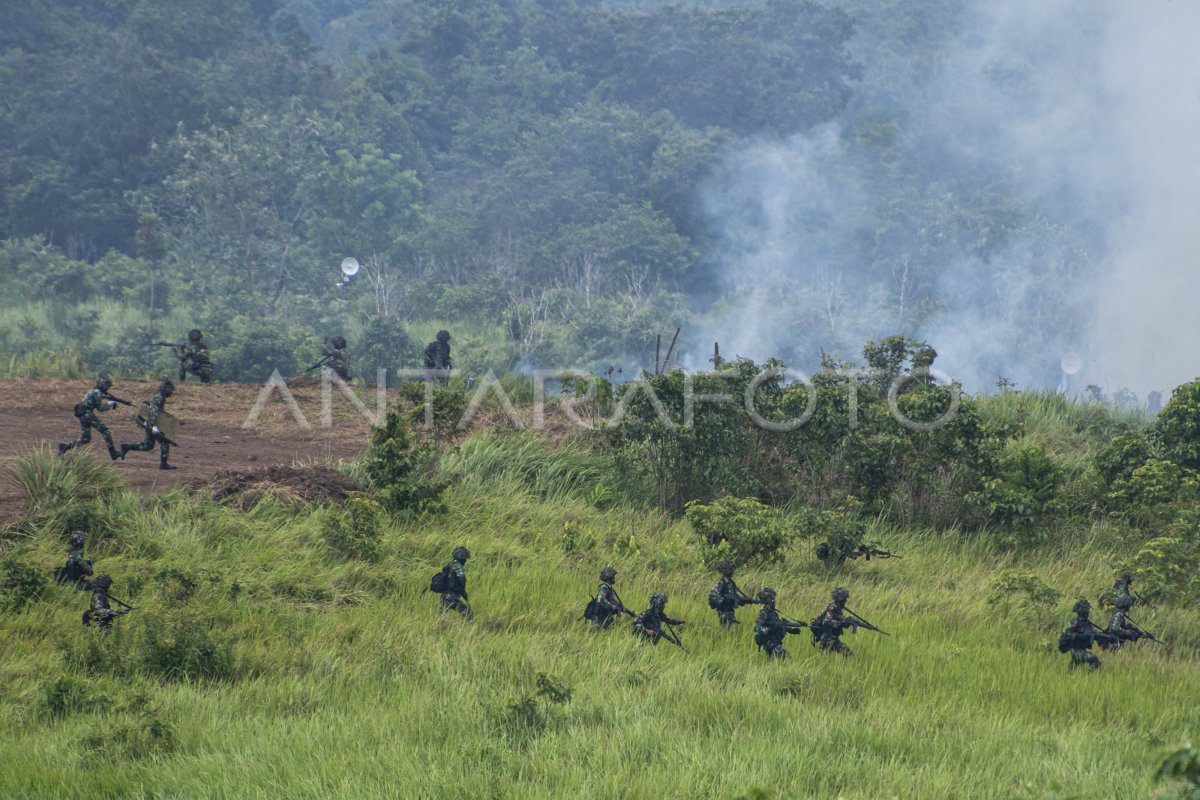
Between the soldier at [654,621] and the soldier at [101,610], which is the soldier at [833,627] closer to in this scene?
the soldier at [654,621]

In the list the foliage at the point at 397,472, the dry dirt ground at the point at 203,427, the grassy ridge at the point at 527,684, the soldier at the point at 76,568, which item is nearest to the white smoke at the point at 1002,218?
the dry dirt ground at the point at 203,427

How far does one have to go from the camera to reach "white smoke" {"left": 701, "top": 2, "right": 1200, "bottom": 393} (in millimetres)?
41531

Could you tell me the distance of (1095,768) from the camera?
28.8 ft

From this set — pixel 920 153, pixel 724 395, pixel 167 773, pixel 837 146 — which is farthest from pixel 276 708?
pixel 920 153

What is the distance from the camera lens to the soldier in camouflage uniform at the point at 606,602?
11508mm

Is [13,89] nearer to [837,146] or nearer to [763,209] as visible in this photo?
[763,209]

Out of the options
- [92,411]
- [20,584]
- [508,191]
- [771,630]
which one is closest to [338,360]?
[92,411]

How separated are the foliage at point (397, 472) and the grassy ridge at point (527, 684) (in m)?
0.31

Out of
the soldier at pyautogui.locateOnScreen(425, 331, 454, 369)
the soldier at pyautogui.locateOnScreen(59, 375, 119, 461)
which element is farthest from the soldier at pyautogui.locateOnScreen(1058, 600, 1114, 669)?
the soldier at pyautogui.locateOnScreen(425, 331, 454, 369)

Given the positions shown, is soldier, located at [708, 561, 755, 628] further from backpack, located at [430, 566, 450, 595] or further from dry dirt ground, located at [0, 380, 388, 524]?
dry dirt ground, located at [0, 380, 388, 524]

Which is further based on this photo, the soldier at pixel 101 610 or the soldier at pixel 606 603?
the soldier at pixel 606 603

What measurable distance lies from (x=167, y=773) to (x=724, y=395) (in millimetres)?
10069

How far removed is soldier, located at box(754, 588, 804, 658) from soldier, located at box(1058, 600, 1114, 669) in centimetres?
236

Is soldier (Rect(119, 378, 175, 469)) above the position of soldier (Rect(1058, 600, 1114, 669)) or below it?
above
